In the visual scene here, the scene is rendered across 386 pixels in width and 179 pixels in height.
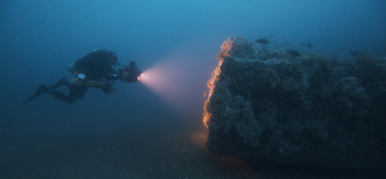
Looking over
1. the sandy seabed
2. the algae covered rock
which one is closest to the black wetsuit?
the sandy seabed

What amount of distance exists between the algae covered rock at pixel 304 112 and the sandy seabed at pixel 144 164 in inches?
21.2

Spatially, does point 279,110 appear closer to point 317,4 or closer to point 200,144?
point 200,144

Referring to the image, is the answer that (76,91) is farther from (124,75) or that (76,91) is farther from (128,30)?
(128,30)

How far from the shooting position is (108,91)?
8070 millimetres

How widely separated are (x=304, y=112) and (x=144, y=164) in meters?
5.33

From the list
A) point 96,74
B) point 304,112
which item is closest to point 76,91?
point 96,74

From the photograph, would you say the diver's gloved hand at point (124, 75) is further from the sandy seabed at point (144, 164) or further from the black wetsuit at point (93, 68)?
the sandy seabed at point (144, 164)

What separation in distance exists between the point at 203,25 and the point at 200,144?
128 m

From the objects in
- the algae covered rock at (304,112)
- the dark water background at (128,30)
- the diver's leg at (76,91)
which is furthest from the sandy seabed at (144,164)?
the dark water background at (128,30)

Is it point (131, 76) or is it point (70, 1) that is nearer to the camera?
point (131, 76)

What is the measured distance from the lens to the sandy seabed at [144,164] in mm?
4108

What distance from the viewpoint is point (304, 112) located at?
3.98m

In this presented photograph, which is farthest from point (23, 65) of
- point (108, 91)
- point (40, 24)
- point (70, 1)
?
point (108, 91)

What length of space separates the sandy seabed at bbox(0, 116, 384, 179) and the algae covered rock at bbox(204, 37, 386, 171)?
21.2 inches
